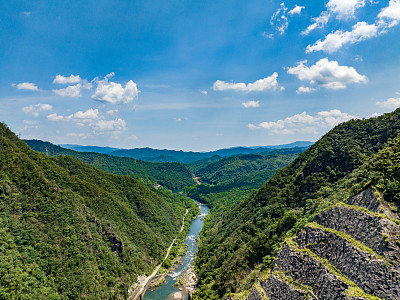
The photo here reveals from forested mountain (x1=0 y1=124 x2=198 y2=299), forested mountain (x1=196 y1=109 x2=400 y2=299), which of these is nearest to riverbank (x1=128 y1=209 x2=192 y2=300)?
forested mountain (x1=0 y1=124 x2=198 y2=299)

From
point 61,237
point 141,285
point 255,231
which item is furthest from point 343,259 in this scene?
point 61,237

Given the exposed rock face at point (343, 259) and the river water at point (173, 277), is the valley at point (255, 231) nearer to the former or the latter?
the exposed rock face at point (343, 259)

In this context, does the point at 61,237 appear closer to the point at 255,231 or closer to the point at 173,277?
the point at 173,277

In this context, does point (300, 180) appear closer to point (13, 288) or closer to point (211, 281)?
point (211, 281)

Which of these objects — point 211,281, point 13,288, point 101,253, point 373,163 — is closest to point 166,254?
point 101,253

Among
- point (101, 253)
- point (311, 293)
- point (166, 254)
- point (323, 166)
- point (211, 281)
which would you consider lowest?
point (166, 254)

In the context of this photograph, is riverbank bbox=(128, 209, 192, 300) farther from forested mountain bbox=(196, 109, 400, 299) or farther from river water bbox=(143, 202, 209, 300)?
forested mountain bbox=(196, 109, 400, 299)
